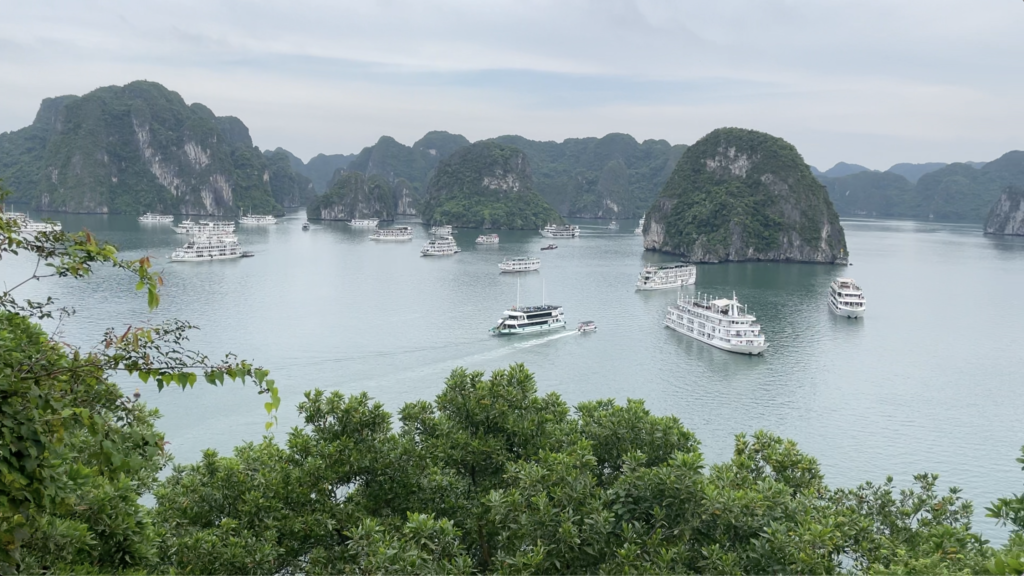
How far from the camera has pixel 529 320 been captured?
35344mm

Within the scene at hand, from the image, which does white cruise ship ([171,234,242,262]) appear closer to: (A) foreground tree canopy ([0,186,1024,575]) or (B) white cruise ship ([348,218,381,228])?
(B) white cruise ship ([348,218,381,228])

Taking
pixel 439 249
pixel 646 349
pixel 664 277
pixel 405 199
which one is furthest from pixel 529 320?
pixel 405 199

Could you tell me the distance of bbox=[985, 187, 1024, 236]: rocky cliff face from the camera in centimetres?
11606

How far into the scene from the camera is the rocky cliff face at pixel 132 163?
115m

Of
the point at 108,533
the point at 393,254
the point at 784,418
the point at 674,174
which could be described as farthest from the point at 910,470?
the point at 674,174

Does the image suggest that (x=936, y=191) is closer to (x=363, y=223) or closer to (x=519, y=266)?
(x=363, y=223)

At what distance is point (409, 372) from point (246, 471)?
1853 cm

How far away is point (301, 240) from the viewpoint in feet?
275

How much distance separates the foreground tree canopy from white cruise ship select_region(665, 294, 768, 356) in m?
22.3

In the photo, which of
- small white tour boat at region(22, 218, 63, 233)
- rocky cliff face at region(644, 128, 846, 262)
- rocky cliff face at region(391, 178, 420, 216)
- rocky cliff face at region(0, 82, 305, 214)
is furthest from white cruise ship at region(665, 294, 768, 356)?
rocky cliff face at region(391, 178, 420, 216)

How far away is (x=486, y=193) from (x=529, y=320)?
90.6 meters

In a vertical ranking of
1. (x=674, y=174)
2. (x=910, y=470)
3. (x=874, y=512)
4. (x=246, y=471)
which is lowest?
(x=910, y=470)

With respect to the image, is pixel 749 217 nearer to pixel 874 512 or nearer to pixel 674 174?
pixel 674 174

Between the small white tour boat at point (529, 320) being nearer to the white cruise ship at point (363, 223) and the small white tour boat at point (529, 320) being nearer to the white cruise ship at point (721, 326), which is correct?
the white cruise ship at point (721, 326)
